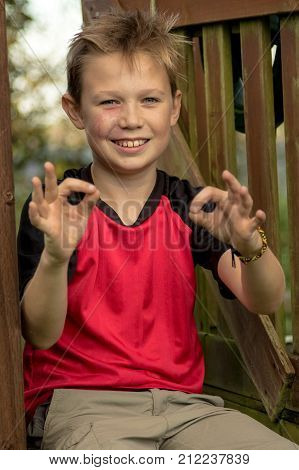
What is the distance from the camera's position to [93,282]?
2.25 meters

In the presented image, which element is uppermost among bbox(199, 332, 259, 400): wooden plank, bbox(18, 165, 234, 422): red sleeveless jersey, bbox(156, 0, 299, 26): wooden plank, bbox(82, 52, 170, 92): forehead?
bbox(156, 0, 299, 26): wooden plank

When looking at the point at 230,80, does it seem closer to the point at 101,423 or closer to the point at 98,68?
the point at 98,68

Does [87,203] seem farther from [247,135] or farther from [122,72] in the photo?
[247,135]

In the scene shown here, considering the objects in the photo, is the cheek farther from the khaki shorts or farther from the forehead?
the khaki shorts

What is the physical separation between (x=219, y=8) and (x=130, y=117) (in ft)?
2.43

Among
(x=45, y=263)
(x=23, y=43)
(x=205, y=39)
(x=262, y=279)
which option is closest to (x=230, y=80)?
(x=205, y=39)

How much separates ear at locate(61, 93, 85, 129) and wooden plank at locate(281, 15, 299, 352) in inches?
25.8

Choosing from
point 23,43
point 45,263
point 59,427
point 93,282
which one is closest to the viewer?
point 45,263

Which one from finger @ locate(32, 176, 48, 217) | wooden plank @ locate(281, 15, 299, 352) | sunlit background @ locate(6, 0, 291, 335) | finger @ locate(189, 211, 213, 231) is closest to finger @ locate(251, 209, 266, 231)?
finger @ locate(189, 211, 213, 231)

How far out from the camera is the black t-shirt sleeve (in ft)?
7.16

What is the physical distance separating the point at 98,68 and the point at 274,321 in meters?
1.06

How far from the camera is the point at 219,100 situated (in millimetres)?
2879

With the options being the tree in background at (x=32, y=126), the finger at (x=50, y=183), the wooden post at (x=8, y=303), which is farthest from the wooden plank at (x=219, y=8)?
the tree in background at (x=32, y=126)

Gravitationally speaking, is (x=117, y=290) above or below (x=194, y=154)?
below
